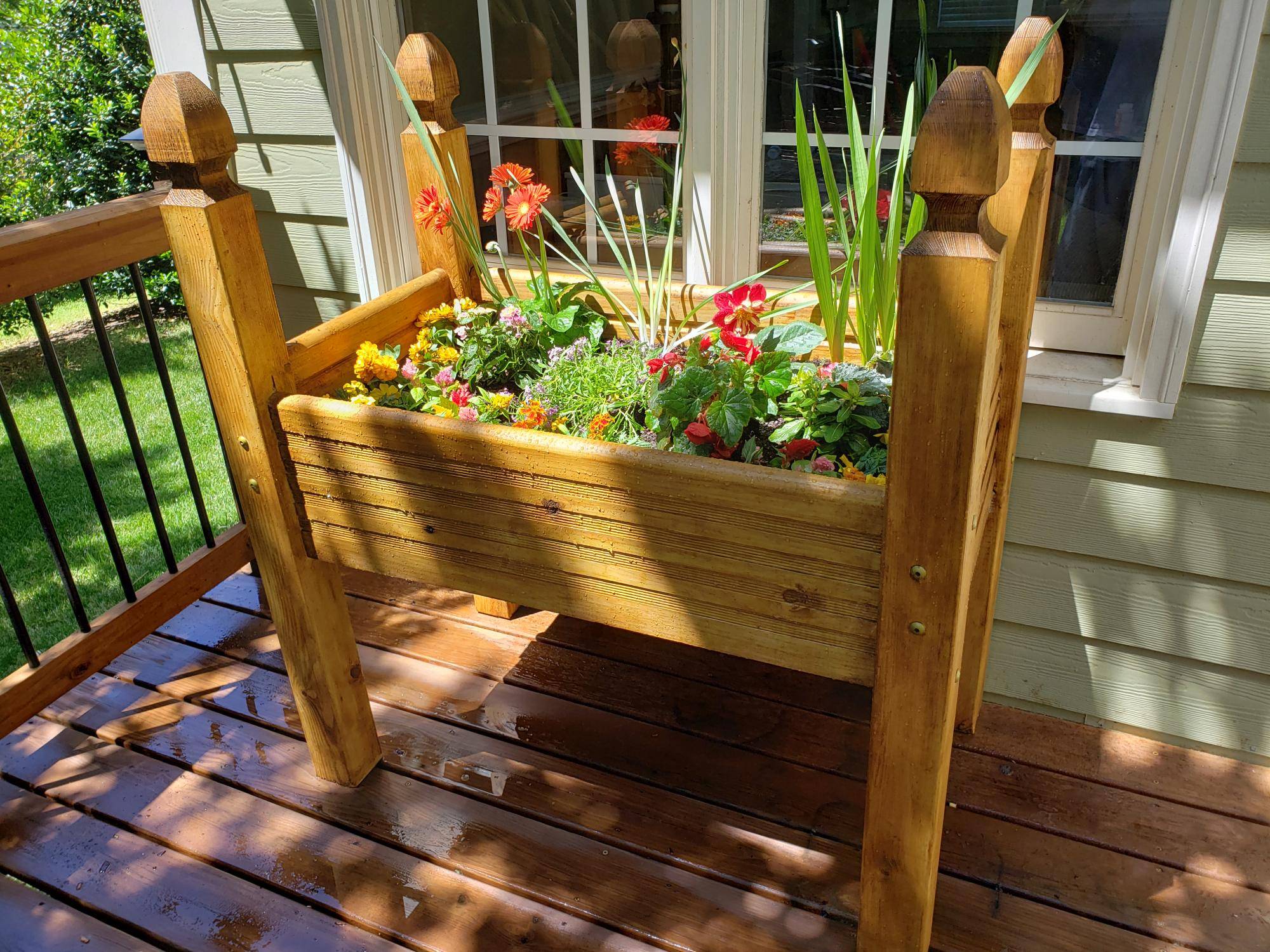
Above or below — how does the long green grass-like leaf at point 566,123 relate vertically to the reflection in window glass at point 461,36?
below

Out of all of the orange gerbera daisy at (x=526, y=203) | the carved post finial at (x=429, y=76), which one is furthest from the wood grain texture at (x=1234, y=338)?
the carved post finial at (x=429, y=76)

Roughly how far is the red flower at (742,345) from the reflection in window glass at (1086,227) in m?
0.62

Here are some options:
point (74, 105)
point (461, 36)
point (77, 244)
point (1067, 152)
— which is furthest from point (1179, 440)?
point (74, 105)

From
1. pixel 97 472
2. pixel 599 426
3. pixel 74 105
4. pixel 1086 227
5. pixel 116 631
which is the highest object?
pixel 74 105

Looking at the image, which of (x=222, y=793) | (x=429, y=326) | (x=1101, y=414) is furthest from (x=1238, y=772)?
(x=222, y=793)

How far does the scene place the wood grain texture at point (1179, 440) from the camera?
61.9 inches

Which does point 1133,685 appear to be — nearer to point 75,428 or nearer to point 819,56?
point 819,56

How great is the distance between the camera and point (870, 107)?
5.62 ft

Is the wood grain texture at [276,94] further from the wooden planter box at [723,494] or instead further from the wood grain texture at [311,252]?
the wooden planter box at [723,494]

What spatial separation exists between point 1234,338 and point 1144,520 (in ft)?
1.19

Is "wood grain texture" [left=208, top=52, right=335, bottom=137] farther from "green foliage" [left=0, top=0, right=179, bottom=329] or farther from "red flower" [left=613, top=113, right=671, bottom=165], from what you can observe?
"green foliage" [left=0, top=0, right=179, bottom=329]

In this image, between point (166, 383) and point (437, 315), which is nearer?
point (437, 315)

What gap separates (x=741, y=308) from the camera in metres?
1.54

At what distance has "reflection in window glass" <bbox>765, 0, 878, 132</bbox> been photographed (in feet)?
5.44
